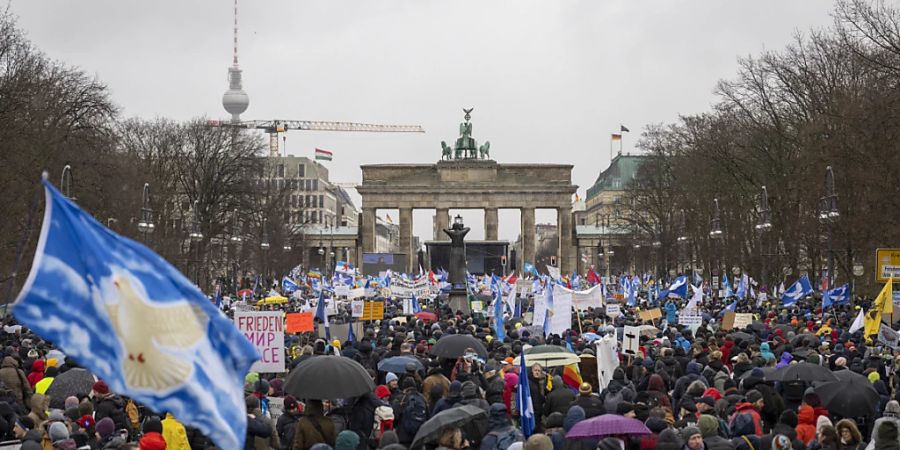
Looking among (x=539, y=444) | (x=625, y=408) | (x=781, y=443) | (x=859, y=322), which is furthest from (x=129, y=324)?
(x=859, y=322)

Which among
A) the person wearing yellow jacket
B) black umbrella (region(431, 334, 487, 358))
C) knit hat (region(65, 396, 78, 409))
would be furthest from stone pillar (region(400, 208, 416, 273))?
the person wearing yellow jacket

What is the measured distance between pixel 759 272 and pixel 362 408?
168 feet

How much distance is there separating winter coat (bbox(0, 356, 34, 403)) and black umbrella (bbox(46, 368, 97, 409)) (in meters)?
0.46

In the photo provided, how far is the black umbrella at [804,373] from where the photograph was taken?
1405 cm

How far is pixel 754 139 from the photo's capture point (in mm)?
60156

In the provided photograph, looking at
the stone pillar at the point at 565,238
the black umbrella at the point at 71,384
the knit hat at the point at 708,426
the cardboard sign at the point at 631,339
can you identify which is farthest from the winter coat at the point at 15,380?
the stone pillar at the point at 565,238

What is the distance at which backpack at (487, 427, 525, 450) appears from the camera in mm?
11031

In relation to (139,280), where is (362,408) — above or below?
below

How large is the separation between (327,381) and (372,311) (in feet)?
48.8

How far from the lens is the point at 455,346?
1697 centimetres

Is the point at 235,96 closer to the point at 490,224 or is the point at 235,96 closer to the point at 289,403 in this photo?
the point at 490,224

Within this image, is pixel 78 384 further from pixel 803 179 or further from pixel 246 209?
pixel 246 209

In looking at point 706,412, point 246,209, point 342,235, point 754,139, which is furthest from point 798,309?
point 342,235

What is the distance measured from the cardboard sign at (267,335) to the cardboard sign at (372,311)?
1211 centimetres
